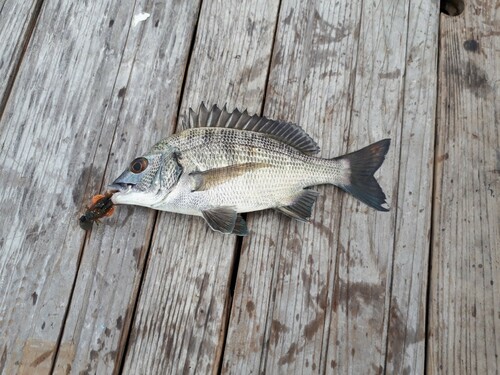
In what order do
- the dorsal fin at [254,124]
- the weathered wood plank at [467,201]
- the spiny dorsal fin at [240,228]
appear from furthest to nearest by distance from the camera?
the dorsal fin at [254,124]
the spiny dorsal fin at [240,228]
the weathered wood plank at [467,201]

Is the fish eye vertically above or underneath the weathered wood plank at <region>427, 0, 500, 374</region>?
above

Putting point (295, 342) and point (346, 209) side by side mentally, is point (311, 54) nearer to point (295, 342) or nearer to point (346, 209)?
point (346, 209)

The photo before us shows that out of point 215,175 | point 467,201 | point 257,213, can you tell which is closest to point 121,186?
point 215,175

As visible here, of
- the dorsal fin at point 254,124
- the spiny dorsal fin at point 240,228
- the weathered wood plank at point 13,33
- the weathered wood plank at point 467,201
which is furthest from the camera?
the weathered wood plank at point 13,33

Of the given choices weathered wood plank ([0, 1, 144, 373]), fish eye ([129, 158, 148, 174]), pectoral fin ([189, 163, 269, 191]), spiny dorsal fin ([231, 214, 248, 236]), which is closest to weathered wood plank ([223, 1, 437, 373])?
spiny dorsal fin ([231, 214, 248, 236])

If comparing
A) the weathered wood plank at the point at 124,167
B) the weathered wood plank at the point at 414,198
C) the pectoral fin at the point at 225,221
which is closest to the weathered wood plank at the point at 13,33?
the weathered wood plank at the point at 124,167

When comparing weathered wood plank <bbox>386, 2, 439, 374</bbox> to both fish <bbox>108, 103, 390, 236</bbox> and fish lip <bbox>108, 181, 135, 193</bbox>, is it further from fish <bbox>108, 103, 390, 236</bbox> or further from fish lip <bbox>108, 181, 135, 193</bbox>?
fish lip <bbox>108, 181, 135, 193</bbox>

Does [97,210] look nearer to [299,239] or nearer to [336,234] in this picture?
[299,239]

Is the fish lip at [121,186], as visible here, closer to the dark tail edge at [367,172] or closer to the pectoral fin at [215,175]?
the pectoral fin at [215,175]

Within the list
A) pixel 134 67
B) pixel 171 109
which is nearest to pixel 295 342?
pixel 171 109
